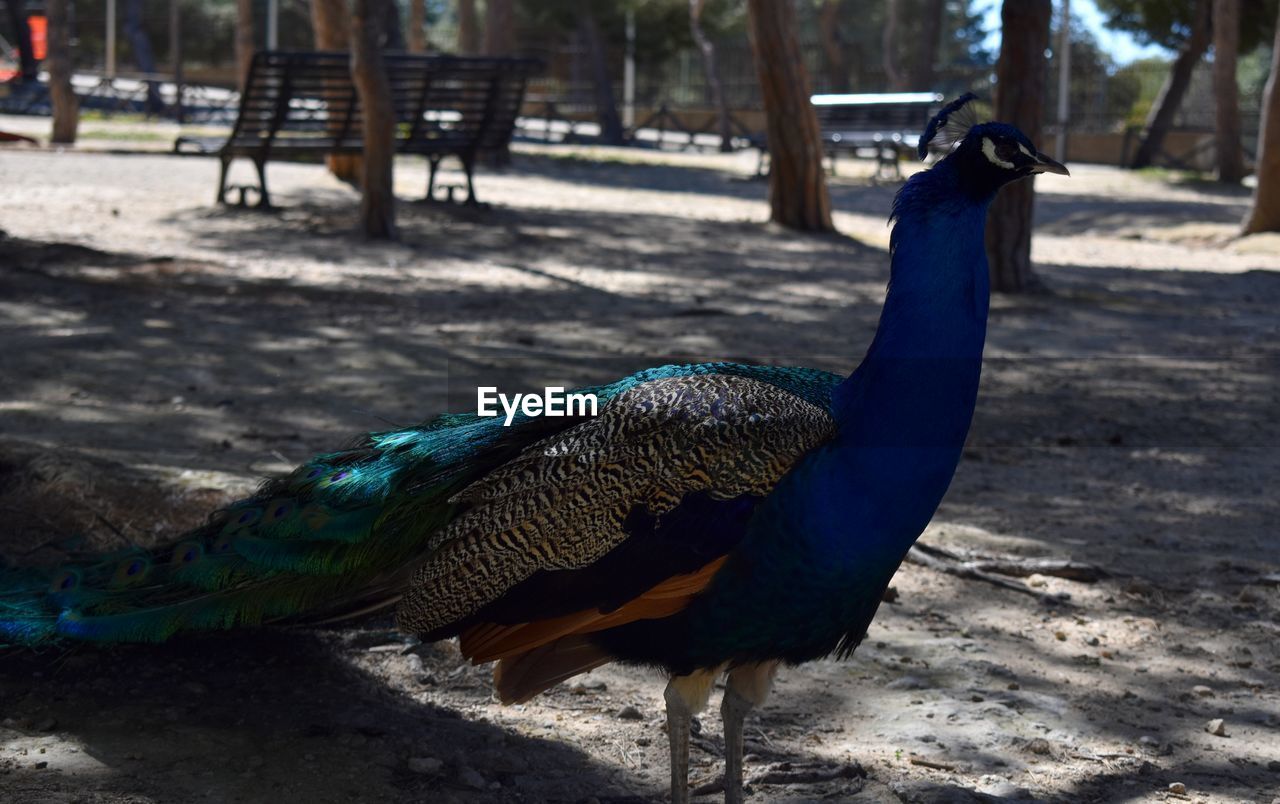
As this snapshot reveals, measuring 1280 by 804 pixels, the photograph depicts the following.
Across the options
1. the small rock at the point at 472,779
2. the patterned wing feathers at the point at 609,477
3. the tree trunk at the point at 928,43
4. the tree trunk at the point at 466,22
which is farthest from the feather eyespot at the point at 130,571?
the tree trunk at the point at 928,43

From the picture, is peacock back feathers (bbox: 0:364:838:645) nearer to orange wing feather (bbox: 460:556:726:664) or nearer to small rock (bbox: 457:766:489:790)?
orange wing feather (bbox: 460:556:726:664)

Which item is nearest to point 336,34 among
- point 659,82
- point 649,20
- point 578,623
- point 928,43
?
point 578,623

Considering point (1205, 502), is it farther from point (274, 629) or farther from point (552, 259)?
point (552, 259)

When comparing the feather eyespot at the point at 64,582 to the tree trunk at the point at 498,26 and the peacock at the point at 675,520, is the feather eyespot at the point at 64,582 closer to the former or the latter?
the peacock at the point at 675,520

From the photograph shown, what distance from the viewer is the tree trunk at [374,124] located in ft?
37.1

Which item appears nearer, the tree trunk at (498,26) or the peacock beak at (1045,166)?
the peacock beak at (1045,166)

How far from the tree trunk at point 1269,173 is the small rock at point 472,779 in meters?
13.4

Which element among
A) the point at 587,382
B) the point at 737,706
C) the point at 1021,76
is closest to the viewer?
the point at 737,706

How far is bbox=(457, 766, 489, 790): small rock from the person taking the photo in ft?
11.3

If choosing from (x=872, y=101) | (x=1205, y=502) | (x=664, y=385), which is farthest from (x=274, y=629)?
(x=872, y=101)

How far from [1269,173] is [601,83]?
18439mm

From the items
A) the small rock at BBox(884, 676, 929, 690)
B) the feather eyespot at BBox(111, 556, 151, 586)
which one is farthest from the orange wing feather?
the small rock at BBox(884, 676, 929, 690)

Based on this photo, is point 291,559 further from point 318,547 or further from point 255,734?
point 255,734

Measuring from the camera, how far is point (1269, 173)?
1448 centimetres
